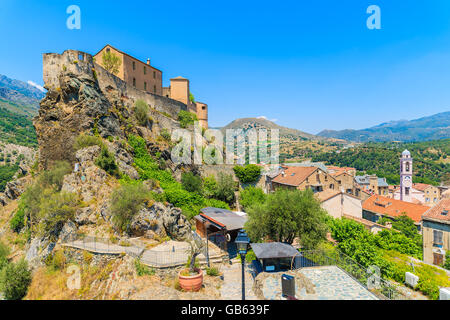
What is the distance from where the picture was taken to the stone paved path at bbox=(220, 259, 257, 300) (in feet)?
34.0

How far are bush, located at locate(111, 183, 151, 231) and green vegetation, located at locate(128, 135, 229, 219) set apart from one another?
352 cm

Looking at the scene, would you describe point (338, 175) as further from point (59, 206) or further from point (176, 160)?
point (59, 206)

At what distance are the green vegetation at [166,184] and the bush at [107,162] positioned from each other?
10.1 ft

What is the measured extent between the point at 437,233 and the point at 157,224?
27802 millimetres

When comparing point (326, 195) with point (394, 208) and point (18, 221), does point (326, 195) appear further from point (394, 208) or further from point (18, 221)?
point (18, 221)

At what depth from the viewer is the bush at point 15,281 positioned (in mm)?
12867

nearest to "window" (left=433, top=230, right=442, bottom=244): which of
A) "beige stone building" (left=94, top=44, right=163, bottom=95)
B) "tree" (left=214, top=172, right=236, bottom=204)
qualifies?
"tree" (left=214, top=172, right=236, bottom=204)

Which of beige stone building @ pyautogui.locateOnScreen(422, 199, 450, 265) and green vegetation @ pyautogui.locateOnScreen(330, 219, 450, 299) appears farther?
beige stone building @ pyautogui.locateOnScreen(422, 199, 450, 265)

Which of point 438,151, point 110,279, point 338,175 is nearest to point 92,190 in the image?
point 110,279

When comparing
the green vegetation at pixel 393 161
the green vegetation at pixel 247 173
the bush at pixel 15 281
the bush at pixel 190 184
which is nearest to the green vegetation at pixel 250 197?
the green vegetation at pixel 247 173

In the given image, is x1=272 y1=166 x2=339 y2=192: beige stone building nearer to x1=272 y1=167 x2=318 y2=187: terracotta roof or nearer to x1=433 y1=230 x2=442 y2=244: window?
x1=272 y1=167 x2=318 y2=187: terracotta roof

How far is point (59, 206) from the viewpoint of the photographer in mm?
16094

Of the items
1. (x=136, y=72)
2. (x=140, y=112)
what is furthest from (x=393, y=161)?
(x=140, y=112)

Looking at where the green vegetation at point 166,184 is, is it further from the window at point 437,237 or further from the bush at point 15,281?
the window at point 437,237
